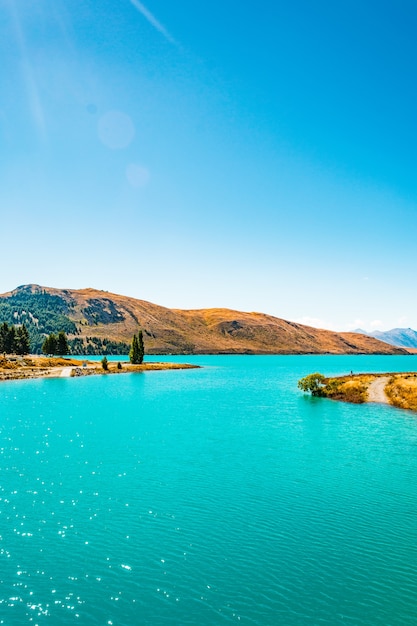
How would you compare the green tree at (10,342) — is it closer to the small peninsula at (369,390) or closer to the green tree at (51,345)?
the green tree at (51,345)

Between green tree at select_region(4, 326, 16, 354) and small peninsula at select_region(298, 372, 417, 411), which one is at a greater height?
green tree at select_region(4, 326, 16, 354)

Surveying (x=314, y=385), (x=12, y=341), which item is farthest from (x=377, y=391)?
(x=12, y=341)

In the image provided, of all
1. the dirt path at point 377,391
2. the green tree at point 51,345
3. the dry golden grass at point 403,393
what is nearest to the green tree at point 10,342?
the green tree at point 51,345

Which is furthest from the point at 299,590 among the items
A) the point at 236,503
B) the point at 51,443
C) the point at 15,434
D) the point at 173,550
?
the point at 15,434

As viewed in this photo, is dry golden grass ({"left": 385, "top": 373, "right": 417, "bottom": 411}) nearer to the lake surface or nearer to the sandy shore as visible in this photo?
the lake surface

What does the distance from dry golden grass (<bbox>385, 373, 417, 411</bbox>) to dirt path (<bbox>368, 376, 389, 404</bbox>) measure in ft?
3.68

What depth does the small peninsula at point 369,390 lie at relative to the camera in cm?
8381

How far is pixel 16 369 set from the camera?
145000 mm

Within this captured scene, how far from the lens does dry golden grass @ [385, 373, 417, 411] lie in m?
80.5

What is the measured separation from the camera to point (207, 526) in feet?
91.1

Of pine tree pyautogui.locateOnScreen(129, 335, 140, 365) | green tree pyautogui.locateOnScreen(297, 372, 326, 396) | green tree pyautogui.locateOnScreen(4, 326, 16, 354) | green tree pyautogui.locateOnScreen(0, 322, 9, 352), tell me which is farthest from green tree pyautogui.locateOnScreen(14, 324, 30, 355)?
green tree pyautogui.locateOnScreen(297, 372, 326, 396)

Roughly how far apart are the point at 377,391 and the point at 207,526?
7880cm

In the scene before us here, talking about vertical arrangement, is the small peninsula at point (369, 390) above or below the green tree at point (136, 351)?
below

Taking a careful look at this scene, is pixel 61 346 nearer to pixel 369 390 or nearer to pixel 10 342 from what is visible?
pixel 10 342
